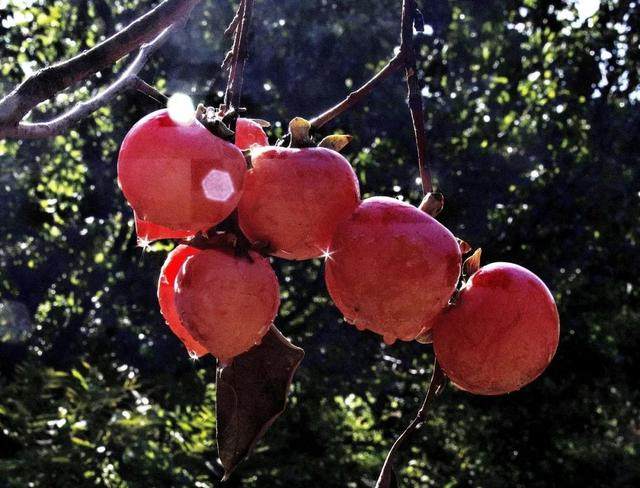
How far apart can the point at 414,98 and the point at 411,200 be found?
4069mm

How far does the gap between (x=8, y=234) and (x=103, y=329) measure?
1.07m

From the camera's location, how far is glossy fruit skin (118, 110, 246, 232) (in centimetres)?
50

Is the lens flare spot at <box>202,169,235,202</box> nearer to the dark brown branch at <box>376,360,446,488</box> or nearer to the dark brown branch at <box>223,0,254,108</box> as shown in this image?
the dark brown branch at <box>223,0,254,108</box>

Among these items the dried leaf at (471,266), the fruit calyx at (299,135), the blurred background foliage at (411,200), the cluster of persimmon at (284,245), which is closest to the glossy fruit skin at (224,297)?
the cluster of persimmon at (284,245)

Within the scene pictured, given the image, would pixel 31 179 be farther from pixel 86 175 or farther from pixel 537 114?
pixel 537 114

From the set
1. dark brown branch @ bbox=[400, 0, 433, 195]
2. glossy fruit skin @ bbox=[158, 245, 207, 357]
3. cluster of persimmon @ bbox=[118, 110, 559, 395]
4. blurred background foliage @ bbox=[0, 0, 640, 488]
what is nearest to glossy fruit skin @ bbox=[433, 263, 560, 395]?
cluster of persimmon @ bbox=[118, 110, 559, 395]

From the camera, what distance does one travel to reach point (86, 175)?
17.5 feet

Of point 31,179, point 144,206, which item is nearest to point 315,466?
point 31,179

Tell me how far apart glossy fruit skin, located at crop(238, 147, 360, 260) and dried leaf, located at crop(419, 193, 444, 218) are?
0.21 ft

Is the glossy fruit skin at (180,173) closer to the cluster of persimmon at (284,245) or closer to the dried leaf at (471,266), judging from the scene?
the cluster of persimmon at (284,245)

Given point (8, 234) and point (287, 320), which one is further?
point (8, 234)

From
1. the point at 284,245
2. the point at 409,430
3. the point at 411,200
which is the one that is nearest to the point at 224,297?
the point at 284,245

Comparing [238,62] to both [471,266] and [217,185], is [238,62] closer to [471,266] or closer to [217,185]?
[217,185]

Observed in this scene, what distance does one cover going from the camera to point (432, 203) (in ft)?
1.95
